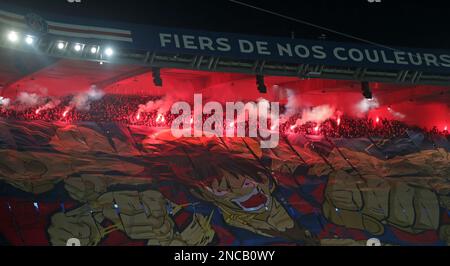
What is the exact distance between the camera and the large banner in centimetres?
1353

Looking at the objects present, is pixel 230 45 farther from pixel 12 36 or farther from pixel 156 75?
pixel 12 36

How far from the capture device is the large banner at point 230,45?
44.4 ft

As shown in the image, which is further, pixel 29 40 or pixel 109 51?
pixel 109 51

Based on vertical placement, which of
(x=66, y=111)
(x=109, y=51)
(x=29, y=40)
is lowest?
(x=66, y=111)

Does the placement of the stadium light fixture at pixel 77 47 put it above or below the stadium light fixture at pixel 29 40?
below

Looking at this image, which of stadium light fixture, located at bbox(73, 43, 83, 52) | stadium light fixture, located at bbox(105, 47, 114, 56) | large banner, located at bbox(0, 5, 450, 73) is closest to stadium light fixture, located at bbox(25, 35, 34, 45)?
large banner, located at bbox(0, 5, 450, 73)

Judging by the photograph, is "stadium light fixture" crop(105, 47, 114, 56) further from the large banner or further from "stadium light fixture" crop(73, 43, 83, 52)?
"stadium light fixture" crop(73, 43, 83, 52)

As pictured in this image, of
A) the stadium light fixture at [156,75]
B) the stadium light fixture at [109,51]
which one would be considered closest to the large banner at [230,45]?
the stadium light fixture at [109,51]

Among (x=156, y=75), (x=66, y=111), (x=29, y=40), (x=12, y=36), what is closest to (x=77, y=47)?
(x=29, y=40)

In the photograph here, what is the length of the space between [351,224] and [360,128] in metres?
4.48

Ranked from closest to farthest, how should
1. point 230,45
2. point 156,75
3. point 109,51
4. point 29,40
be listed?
point 29,40
point 109,51
point 230,45
point 156,75

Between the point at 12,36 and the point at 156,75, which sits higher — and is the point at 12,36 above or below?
above

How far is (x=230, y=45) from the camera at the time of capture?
48.7ft

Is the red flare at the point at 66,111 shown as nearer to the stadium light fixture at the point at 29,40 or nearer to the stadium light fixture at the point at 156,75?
the stadium light fixture at the point at 156,75
